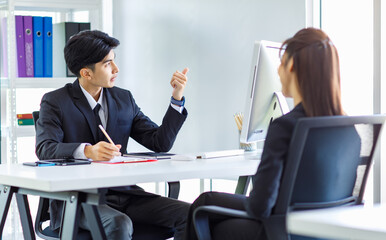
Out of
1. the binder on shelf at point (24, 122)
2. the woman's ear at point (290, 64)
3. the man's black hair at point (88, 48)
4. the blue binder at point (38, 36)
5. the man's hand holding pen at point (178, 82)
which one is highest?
the blue binder at point (38, 36)

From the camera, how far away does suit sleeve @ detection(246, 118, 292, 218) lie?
155cm

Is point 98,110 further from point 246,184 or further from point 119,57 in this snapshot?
point 119,57

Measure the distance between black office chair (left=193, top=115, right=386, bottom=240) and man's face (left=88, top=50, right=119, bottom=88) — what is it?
110cm

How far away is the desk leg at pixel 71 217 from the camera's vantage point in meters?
1.79

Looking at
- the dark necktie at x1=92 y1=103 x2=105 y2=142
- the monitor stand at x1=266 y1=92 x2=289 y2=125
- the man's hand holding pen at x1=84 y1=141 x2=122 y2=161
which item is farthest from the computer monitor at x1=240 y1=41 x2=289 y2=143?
the dark necktie at x1=92 y1=103 x2=105 y2=142

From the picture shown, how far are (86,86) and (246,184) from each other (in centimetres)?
84

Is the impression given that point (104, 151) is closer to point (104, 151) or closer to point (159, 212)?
point (104, 151)

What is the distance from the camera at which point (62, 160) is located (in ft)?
7.43

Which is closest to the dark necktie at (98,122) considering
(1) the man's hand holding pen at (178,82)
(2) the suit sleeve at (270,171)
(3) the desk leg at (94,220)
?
(1) the man's hand holding pen at (178,82)

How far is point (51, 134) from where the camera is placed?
7.97 ft

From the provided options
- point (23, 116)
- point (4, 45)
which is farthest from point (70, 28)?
point (23, 116)

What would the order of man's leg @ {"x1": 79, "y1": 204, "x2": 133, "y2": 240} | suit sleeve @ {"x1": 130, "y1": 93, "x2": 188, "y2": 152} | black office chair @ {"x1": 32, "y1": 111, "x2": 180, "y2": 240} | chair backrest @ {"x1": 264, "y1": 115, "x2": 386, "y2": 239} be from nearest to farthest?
chair backrest @ {"x1": 264, "y1": 115, "x2": 386, "y2": 239} < man's leg @ {"x1": 79, "y1": 204, "x2": 133, "y2": 240} < black office chair @ {"x1": 32, "y1": 111, "x2": 180, "y2": 240} < suit sleeve @ {"x1": 130, "y1": 93, "x2": 188, "y2": 152}

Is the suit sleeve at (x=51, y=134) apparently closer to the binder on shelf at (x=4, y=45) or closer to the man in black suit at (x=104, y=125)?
the man in black suit at (x=104, y=125)

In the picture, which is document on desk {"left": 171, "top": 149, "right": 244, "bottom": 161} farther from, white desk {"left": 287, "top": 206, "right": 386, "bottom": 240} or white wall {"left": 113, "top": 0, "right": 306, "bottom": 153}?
white desk {"left": 287, "top": 206, "right": 386, "bottom": 240}
